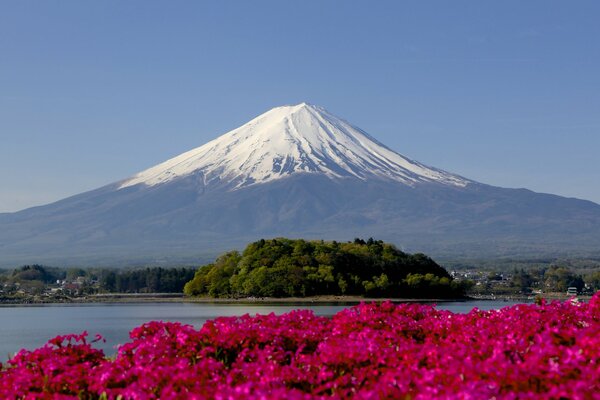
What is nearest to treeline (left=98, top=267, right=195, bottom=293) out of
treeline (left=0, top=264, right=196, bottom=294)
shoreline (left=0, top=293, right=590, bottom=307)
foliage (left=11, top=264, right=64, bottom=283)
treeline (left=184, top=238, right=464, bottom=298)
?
treeline (left=0, top=264, right=196, bottom=294)

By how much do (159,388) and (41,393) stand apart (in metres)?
1.37

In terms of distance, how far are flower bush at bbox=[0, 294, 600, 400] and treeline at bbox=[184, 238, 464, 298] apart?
3232 inches

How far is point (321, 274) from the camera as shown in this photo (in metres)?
98.8

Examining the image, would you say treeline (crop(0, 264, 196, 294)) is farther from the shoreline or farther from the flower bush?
the flower bush

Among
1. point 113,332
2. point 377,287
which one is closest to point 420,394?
point 113,332

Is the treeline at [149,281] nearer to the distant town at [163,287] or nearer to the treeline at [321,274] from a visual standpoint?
the distant town at [163,287]

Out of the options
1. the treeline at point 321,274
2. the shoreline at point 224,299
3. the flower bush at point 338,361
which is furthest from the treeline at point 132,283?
the flower bush at point 338,361

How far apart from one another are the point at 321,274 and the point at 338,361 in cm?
8756

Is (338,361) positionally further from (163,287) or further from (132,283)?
(132,283)

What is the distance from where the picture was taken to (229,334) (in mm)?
13000

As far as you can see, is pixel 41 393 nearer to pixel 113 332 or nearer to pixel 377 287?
pixel 113 332

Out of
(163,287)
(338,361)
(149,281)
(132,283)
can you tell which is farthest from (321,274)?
(338,361)

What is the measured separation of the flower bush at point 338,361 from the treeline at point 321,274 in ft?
269

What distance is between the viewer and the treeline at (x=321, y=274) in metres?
98.2
